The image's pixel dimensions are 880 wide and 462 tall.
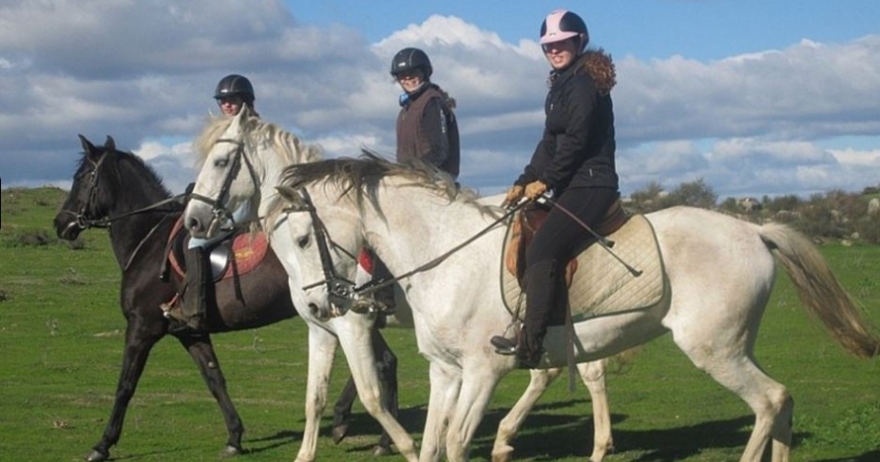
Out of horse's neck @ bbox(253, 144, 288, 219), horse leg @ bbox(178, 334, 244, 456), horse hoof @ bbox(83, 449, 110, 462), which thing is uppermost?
horse's neck @ bbox(253, 144, 288, 219)

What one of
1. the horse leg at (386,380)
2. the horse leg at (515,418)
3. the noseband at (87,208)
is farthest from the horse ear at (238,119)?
the horse leg at (515,418)

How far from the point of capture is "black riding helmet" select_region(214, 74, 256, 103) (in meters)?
11.5

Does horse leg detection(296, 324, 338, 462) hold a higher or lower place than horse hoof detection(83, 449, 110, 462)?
higher

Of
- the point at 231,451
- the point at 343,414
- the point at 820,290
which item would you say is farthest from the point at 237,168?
the point at 820,290

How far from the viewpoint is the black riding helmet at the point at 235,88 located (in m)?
11.5

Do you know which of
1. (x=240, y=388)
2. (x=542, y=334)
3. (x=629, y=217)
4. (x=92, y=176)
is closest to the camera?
(x=542, y=334)

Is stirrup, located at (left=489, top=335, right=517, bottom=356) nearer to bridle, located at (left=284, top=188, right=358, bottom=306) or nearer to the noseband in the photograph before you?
bridle, located at (left=284, top=188, right=358, bottom=306)

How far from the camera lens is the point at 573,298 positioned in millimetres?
8375

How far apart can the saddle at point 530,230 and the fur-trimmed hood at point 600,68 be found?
0.79 meters

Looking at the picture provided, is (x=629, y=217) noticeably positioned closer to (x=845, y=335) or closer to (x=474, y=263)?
(x=474, y=263)

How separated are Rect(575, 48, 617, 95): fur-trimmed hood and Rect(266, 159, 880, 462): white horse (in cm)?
106

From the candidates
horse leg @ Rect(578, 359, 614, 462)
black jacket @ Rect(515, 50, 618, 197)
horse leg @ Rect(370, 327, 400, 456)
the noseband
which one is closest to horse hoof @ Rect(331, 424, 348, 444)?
horse leg @ Rect(370, 327, 400, 456)

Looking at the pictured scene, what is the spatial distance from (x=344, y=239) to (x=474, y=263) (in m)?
0.89

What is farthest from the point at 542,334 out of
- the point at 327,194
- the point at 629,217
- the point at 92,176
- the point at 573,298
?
the point at 92,176
